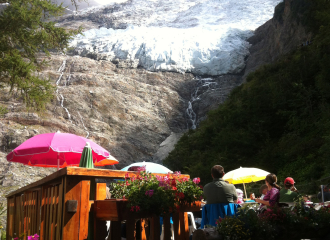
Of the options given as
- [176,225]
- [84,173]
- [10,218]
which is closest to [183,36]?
[10,218]

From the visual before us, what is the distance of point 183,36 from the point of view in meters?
49.0

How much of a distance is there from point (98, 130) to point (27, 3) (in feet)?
65.8

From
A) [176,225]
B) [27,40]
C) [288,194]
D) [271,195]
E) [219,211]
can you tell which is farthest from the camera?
[27,40]

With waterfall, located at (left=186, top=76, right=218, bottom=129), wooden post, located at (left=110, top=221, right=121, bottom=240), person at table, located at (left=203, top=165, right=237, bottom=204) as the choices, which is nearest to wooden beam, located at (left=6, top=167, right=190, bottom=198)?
wooden post, located at (left=110, top=221, right=121, bottom=240)

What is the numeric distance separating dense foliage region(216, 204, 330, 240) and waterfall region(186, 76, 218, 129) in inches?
1134

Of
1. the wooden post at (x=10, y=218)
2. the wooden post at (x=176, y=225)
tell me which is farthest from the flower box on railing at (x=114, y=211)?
the wooden post at (x=10, y=218)

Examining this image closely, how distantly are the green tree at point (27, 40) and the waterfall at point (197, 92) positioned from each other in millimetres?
23865

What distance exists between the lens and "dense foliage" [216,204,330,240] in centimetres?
366

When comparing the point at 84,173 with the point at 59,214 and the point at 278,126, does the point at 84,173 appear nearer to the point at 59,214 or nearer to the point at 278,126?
the point at 59,214

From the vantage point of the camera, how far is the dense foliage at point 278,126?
15.2m

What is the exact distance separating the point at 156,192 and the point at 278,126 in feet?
53.6

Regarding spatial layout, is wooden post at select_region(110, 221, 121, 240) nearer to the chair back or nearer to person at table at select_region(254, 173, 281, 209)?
the chair back

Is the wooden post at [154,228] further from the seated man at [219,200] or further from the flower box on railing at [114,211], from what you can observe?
the seated man at [219,200]

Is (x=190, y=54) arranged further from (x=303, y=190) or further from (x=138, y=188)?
(x=138, y=188)
